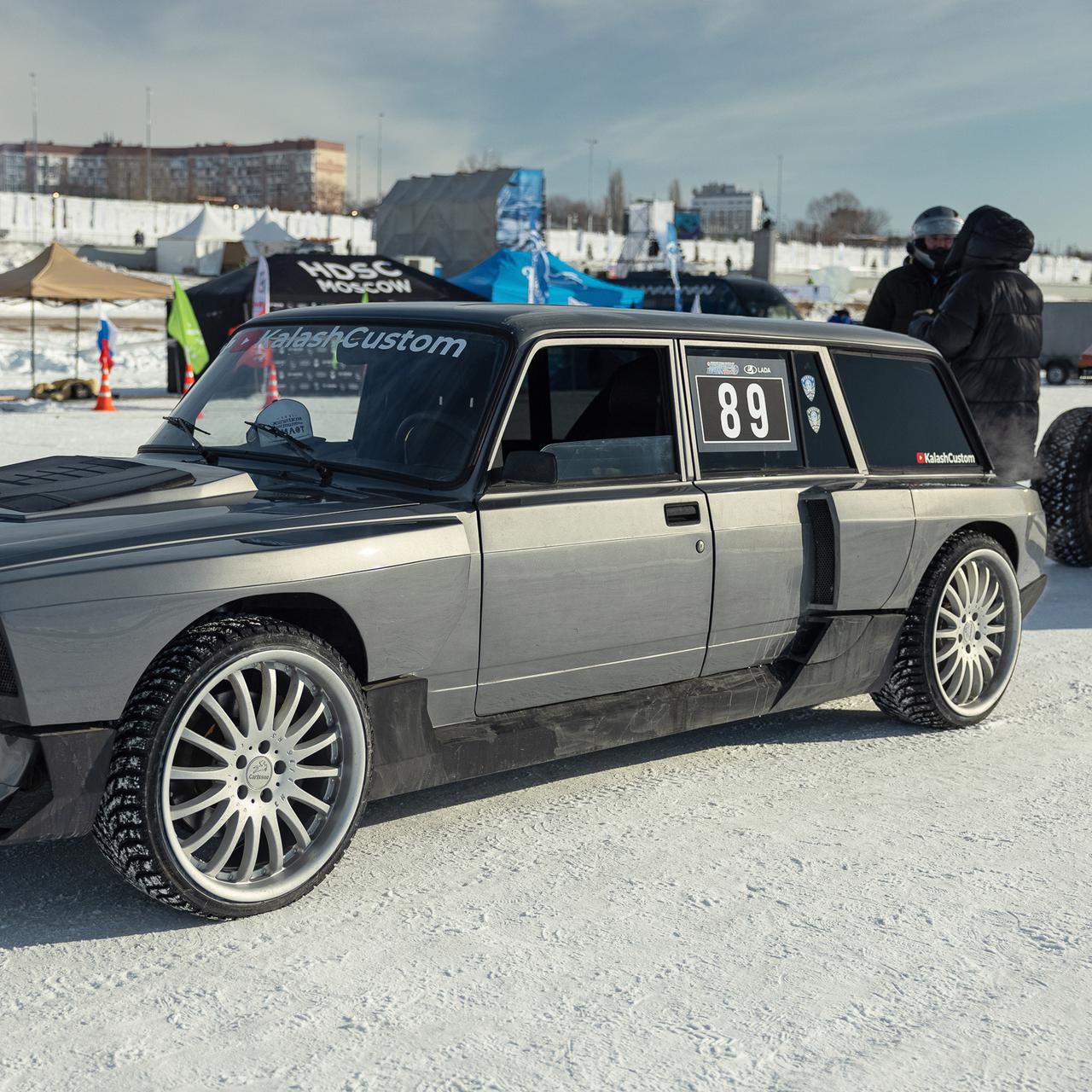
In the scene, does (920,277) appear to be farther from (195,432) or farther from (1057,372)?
(1057,372)

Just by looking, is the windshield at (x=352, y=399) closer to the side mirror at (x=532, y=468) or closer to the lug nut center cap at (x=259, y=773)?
the side mirror at (x=532, y=468)

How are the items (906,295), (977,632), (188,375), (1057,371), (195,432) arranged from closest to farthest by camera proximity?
(195,432) → (977,632) → (906,295) → (188,375) → (1057,371)

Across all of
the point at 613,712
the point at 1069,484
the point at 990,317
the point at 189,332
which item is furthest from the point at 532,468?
the point at 189,332

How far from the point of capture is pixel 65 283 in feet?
75.7

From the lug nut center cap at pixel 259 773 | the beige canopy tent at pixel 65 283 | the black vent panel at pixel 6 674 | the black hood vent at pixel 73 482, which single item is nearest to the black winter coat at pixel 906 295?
the black hood vent at pixel 73 482

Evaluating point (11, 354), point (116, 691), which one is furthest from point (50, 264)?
point (116, 691)

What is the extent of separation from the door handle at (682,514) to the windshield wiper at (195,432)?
1.42 meters

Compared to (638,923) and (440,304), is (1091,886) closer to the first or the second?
(638,923)

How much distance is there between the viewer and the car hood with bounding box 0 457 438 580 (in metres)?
3.32

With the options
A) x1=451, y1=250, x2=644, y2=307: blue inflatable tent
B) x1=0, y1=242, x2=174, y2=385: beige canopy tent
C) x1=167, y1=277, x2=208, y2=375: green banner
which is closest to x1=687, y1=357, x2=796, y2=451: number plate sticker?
x1=167, y1=277, x2=208, y2=375: green banner

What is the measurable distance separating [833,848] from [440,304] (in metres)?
2.11

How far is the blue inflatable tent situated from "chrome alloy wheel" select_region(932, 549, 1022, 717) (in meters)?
20.4

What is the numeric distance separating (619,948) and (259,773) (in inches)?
38.6

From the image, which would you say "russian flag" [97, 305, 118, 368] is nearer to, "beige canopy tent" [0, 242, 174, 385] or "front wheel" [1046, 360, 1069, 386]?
"beige canopy tent" [0, 242, 174, 385]
